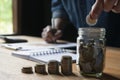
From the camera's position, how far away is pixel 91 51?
829mm

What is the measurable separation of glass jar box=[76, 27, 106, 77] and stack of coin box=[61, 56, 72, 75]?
0.11 feet

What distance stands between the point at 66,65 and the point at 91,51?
3.9 inches

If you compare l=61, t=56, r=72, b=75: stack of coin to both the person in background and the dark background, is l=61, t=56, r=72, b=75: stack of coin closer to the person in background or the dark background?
the person in background

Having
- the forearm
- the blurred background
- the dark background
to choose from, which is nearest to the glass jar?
the forearm

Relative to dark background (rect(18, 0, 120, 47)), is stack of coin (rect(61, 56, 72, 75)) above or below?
below

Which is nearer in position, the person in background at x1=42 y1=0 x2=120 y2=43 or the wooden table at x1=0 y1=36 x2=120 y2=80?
the wooden table at x1=0 y1=36 x2=120 y2=80

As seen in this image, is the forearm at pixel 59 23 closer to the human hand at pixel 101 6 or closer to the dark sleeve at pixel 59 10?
the dark sleeve at pixel 59 10

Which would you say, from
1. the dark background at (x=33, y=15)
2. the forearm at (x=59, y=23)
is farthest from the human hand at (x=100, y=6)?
the dark background at (x=33, y=15)

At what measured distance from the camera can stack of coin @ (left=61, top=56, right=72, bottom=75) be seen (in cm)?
87

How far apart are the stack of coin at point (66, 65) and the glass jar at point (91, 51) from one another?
0.11ft

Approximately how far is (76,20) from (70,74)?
1.05 metres

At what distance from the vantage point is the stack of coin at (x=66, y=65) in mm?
869

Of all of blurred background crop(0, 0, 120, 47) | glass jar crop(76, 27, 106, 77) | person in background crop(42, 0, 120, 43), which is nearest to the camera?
glass jar crop(76, 27, 106, 77)

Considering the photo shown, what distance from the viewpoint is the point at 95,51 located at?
2.74 feet
